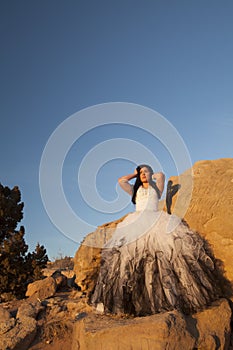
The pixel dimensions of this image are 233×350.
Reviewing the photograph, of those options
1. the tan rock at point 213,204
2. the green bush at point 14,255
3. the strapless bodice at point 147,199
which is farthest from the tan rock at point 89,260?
the green bush at point 14,255

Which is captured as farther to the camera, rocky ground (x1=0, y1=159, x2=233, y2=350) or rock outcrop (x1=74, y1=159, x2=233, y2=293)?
rock outcrop (x1=74, y1=159, x2=233, y2=293)

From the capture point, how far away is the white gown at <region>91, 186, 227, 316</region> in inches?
188

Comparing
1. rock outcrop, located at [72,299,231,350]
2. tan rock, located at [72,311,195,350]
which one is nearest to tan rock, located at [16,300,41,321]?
rock outcrop, located at [72,299,231,350]

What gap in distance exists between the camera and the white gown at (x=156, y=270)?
478 centimetres

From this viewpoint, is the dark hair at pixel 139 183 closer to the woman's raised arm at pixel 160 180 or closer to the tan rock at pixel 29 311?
the woman's raised arm at pixel 160 180

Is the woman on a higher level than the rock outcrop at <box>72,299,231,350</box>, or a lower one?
higher

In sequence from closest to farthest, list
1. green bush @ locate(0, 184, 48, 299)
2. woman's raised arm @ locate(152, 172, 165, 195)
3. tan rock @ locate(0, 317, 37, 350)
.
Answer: tan rock @ locate(0, 317, 37, 350)
woman's raised arm @ locate(152, 172, 165, 195)
green bush @ locate(0, 184, 48, 299)

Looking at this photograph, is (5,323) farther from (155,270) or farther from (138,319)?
(155,270)

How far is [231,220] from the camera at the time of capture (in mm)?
5812

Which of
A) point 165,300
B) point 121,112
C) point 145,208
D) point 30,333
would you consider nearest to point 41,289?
point 30,333

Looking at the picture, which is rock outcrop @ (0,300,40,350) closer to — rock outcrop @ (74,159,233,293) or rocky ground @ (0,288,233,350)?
rocky ground @ (0,288,233,350)

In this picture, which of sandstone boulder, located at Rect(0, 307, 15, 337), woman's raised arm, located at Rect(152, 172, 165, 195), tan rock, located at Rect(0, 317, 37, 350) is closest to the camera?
tan rock, located at Rect(0, 317, 37, 350)

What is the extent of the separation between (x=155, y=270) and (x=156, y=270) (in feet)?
0.06

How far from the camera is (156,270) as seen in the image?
5.01 m
